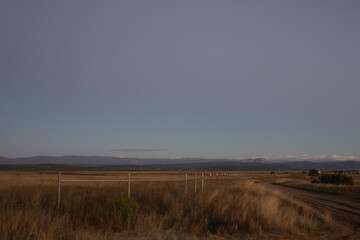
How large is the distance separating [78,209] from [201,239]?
554cm

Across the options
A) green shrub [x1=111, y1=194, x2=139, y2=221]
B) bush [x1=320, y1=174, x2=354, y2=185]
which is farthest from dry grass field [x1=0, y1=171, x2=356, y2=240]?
bush [x1=320, y1=174, x2=354, y2=185]

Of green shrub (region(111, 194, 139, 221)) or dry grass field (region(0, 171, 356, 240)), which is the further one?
green shrub (region(111, 194, 139, 221))

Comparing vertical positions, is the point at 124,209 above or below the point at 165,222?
above

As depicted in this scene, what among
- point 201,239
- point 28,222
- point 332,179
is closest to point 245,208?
point 201,239

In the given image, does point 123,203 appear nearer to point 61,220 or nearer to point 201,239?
point 61,220

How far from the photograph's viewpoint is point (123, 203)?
12.7m

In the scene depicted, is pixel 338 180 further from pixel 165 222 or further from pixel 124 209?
pixel 124 209

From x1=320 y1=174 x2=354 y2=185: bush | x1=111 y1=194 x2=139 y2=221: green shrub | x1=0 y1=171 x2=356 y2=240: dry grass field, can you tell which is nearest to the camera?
x1=0 y1=171 x2=356 y2=240: dry grass field

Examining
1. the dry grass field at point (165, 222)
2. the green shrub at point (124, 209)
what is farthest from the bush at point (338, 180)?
the green shrub at point (124, 209)

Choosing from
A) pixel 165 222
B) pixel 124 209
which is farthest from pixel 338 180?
pixel 124 209

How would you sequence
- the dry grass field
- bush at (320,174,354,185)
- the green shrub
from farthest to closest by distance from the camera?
bush at (320,174,354,185) → the green shrub → the dry grass field

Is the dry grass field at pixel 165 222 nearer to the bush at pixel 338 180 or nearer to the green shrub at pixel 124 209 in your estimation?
the green shrub at pixel 124 209

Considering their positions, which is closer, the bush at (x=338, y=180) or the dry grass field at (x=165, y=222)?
the dry grass field at (x=165, y=222)

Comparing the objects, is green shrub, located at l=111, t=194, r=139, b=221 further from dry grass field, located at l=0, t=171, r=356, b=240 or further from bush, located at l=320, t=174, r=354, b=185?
bush, located at l=320, t=174, r=354, b=185
